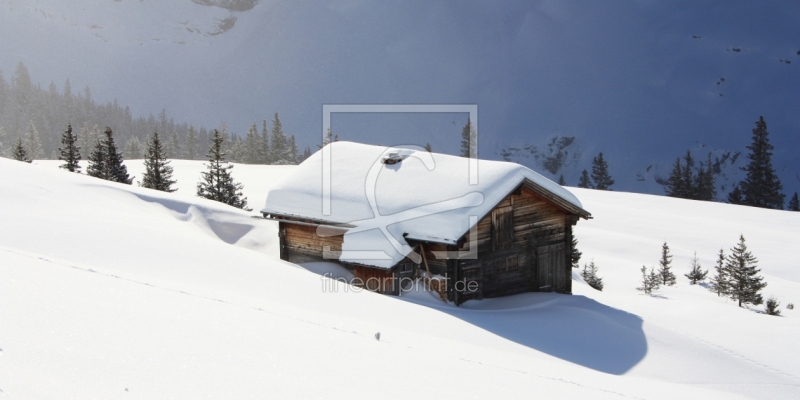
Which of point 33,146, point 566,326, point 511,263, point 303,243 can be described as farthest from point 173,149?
point 566,326

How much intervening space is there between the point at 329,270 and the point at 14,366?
12.5 meters

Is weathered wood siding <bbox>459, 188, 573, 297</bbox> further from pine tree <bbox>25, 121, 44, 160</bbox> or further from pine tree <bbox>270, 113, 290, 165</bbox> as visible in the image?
pine tree <bbox>25, 121, 44, 160</bbox>

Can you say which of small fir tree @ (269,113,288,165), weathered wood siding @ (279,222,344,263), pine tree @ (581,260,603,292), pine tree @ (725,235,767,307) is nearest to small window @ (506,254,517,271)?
weathered wood siding @ (279,222,344,263)

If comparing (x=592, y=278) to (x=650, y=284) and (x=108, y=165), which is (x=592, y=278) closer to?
(x=650, y=284)

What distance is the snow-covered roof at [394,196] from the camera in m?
15.3

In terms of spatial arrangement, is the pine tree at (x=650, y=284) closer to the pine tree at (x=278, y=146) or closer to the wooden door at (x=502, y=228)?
the wooden door at (x=502, y=228)

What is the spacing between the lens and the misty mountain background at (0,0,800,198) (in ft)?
379

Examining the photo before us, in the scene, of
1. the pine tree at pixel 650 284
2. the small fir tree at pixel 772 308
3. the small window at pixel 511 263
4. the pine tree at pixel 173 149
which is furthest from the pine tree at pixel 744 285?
the pine tree at pixel 173 149

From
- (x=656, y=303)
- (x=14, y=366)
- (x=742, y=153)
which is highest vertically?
(x=742, y=153)

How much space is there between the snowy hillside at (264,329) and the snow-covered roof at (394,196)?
1.81 meters

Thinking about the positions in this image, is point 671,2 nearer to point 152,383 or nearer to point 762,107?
point 762,107

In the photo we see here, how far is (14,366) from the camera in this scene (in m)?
3.80

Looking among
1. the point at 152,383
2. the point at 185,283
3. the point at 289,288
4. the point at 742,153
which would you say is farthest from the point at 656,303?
the point at 742,153

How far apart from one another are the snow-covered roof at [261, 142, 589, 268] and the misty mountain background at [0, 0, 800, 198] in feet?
322
